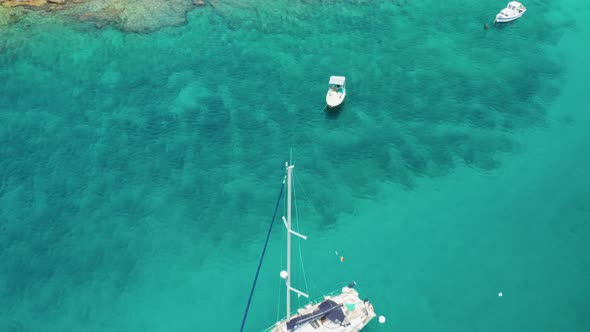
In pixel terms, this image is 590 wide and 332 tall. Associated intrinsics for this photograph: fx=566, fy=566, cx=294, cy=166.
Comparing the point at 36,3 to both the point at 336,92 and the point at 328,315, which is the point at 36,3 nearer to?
the point at 336,92

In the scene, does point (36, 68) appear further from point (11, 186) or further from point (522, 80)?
point (522, 80)

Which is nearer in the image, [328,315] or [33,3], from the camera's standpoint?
[328,315]

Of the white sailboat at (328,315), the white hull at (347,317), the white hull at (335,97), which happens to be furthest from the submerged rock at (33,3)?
the white hull at (347,317)

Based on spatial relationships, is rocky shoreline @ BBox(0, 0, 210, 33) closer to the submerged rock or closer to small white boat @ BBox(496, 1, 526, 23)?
the submerged rock

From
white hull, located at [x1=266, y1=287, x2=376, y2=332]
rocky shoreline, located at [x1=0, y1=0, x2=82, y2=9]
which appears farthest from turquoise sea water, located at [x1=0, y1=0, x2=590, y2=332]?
white hull, located at [x1=266, y1=287, x2=376, y2=332]

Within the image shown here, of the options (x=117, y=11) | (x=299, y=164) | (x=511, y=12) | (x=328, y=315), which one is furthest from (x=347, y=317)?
(x=117, y=11)

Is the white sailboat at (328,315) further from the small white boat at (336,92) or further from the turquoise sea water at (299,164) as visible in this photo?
the small white boat at (336,92)
